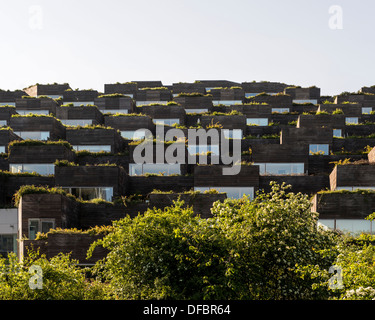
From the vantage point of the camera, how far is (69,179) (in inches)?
1513

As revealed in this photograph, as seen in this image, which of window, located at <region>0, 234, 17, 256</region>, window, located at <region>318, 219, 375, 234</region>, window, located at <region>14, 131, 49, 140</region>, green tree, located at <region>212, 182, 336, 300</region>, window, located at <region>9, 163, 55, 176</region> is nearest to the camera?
green tree, located at <region>212, 182, 336, 300</region>

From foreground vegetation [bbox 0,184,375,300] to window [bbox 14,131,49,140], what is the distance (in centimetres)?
2976

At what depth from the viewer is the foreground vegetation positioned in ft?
64.6

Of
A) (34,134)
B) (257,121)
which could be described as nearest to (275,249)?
(34,134)

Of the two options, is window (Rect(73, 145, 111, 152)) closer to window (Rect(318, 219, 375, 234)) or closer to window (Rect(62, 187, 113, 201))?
window (Rect(62, 187, 113, 201))

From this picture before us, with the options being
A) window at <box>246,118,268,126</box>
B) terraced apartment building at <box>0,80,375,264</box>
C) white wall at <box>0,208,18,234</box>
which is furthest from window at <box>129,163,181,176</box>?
window at <box>246,118,268,126</box>

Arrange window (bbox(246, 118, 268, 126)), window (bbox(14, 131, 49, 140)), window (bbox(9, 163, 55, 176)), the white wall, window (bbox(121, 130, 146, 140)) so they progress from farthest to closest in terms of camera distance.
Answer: window (bbox(246, 118, 268, 126))
window (bbox(121, 130, 146, 140))
window (bbox(14, 131, 49, 140))
window (bbox(9, 163, 55, 176))
the white wall

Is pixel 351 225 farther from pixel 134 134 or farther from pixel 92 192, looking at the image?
pixel 134 134

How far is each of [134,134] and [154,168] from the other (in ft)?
36.8

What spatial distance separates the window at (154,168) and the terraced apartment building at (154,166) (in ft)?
0.23

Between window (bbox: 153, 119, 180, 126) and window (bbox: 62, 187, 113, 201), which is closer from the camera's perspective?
window (bbox: 62, 187, 113, 201)

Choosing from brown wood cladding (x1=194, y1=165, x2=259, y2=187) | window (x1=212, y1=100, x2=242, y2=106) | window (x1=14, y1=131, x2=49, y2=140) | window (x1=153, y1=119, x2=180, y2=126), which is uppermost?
window (x1=212, y1=100, x2=242, y2=106)

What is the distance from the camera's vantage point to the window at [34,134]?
166 feet

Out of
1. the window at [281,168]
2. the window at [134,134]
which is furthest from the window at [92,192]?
the window at [134,134]
